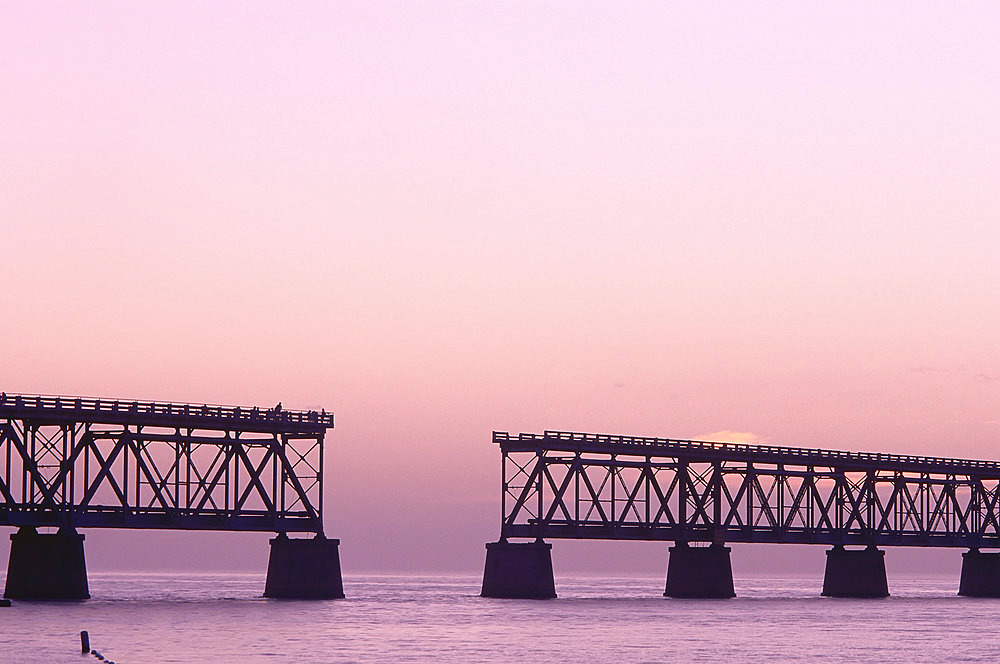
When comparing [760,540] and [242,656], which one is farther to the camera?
[760,540]

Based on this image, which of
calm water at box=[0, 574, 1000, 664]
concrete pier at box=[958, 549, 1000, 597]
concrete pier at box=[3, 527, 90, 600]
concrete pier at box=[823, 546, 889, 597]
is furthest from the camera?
concrete pier at box=[958, 549, 1000, 597]

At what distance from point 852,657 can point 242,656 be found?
23482 millimetres

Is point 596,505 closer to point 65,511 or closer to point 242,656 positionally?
point 65,511

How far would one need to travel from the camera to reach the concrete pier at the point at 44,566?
8488 centimetres

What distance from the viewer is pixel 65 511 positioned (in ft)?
284

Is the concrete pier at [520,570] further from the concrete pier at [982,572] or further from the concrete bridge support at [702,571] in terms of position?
the concrete pier at [982,572]

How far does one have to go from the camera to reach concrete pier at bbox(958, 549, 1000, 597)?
132625 mm

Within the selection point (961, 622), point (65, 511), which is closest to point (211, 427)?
point (65, 511)

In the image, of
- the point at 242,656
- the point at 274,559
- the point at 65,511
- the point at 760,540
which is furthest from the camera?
the point at 760,540

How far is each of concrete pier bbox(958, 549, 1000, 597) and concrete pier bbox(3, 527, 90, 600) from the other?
237 ft

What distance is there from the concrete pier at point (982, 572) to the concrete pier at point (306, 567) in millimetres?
56572

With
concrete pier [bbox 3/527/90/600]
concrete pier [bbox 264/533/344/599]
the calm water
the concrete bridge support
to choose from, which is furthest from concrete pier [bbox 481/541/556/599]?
concrete pier [bbox 3/527/90/600]

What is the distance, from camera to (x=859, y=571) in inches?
4862

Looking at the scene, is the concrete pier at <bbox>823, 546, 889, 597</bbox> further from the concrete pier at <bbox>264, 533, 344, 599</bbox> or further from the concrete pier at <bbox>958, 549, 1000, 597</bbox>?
the concrete pier at <bbox>264, 533, 344, 599</bbox>
